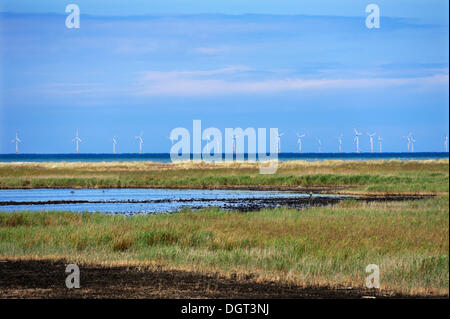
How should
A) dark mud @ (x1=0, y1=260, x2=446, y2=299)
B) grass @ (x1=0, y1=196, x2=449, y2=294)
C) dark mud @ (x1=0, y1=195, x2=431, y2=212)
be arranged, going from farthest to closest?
dark mud @ (x1=0, y1=195, x2=431, y2=212) → grass @ (x1=0, y1=196, x2=449, y2=294) → dark mud @ (x1=0, y1=260, x2=446, y2=299)

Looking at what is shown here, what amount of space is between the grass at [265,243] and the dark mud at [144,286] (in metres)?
0.74

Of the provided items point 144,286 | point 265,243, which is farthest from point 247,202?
point 144,286

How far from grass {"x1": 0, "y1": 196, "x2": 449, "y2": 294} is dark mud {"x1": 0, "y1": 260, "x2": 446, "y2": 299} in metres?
0.74

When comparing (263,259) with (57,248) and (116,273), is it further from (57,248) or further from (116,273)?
(57,248)

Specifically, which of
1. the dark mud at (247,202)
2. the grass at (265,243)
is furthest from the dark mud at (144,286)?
the dark mud at (247,202)

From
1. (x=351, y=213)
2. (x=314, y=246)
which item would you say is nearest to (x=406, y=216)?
(x=351, y=213)

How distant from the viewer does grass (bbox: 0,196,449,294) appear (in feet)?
60.3

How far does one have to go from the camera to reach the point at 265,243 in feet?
75.9

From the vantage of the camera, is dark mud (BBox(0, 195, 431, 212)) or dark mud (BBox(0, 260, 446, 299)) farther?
dark mud (BBox(0, 195, 431, 212))

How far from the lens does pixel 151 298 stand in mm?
16000

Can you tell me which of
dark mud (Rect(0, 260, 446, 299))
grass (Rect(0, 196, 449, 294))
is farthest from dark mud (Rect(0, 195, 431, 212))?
dark mud (Rect(0, 260, 446, 299))

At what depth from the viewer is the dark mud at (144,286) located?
16.4 meters

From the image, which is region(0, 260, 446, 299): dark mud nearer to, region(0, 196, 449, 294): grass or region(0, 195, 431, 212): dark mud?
region(0, 196, 449, 294): grass

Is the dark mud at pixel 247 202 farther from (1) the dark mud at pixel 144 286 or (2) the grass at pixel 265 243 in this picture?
(1) the dark mud at pixel 144 286
